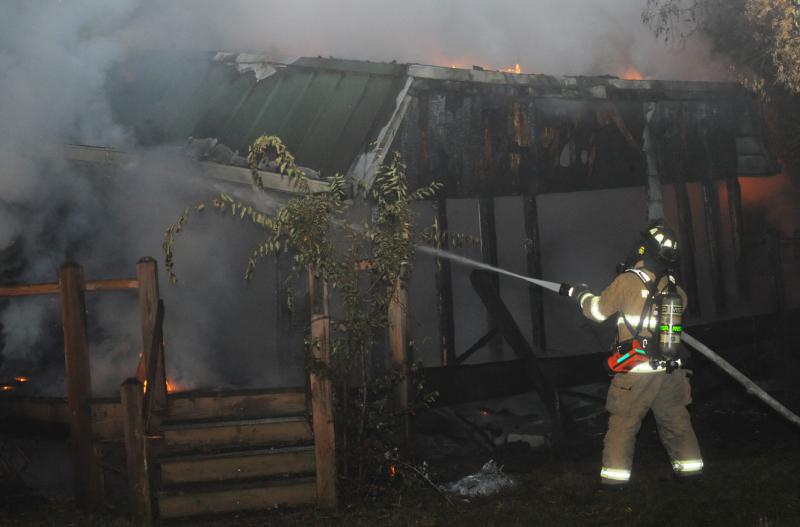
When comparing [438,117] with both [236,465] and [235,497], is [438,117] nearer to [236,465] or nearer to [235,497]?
[236,465]

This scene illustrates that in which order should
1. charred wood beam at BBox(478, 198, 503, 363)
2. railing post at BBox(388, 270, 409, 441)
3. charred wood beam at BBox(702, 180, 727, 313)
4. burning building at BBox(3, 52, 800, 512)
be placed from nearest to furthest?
railing post at BBox(388, 270, 409, 441)
burning building at BBox(3, 52, 800, 512)
charred wood beam at BBox(478, 198, 503, 363)
charred wood beam at BBox(702, 180, 727, 313)

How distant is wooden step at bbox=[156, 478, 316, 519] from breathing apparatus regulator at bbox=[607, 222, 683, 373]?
2.46m

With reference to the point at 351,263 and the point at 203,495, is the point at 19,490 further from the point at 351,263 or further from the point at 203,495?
the point at 351,263

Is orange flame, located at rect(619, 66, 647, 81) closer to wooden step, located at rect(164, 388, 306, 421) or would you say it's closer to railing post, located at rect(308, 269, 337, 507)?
wooden step, located at rect(164, 388, 306, 421)

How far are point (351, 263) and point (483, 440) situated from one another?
10.2 feet

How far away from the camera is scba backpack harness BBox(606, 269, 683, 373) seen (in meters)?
5.94

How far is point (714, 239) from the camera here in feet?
41.0

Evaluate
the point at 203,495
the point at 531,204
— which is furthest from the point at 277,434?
the point at 531,204

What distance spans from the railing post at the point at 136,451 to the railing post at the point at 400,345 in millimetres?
1946

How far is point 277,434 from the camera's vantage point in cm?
643

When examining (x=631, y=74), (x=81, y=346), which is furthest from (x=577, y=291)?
(x=631, y=74)

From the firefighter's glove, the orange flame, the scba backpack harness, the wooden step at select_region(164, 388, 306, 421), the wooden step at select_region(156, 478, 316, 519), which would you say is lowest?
the wooden step at select_region(156, 478, 316, 519)

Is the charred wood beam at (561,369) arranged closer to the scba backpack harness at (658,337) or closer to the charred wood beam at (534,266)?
the charred wood beam at (534,266)

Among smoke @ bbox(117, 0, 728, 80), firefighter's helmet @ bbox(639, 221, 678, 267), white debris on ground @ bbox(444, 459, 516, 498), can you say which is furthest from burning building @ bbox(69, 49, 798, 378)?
firefighter's helmet @ bbox(639, 221, 678, 267)
